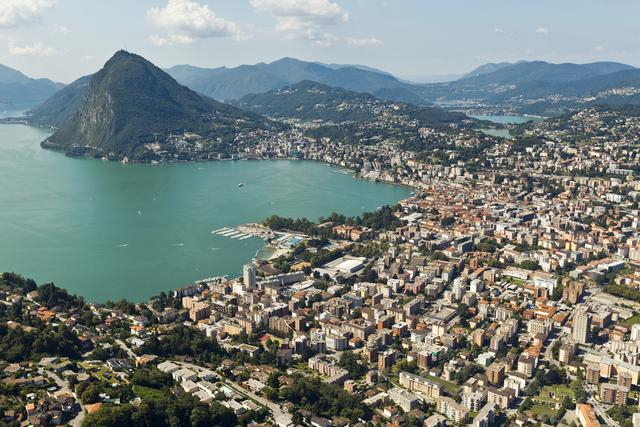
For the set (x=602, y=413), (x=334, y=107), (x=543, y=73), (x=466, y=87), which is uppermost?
(x=543, y=73)

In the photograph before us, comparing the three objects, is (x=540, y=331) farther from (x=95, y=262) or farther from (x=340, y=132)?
(x=340, y=132)

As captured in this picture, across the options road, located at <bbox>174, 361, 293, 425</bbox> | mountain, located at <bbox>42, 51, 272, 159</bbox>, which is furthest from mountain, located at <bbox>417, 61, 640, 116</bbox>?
road, located at <bbox>174, 361, 293, 425</bbox>

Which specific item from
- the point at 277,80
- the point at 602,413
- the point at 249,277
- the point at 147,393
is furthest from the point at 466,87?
the point at 147,393

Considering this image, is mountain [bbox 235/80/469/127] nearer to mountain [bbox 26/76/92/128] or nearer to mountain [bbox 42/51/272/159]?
mountain [bbox 42/51/272/159]

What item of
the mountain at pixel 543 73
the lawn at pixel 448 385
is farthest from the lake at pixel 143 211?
the mountain at pixel 543 73

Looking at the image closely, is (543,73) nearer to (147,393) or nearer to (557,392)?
(557,392)

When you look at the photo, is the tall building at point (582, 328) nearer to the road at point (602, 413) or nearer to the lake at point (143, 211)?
the road at point (602, 413)
